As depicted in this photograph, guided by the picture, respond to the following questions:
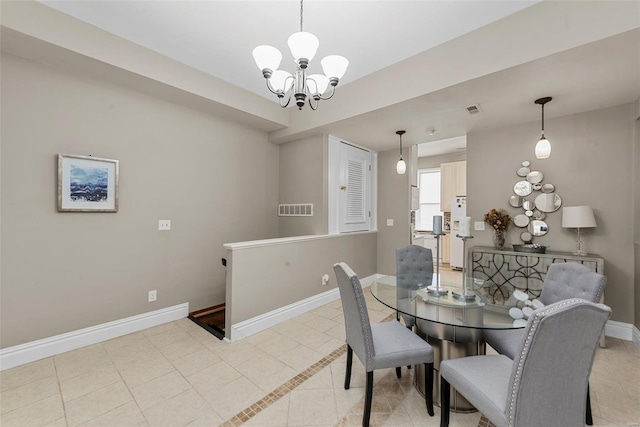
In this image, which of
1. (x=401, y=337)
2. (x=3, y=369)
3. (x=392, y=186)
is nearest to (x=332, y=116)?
(x=392, y=186)

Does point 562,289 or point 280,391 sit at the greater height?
point 562,289

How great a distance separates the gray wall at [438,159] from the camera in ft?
20.7

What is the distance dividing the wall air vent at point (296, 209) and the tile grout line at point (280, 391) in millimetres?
2074

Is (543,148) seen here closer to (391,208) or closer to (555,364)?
(555,364)

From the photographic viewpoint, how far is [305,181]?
4.17 metres

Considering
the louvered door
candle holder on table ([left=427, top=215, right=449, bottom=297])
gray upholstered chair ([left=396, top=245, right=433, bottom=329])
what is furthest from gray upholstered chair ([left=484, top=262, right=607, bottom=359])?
the louvered door

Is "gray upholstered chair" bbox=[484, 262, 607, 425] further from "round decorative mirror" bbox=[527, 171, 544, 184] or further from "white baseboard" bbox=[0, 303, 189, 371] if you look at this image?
"white baseboard" bbox=[0, 303, 189, 371]

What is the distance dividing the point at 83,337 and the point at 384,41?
12.9 feet

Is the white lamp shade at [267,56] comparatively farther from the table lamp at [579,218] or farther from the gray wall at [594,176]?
the table lamp at [579,218]

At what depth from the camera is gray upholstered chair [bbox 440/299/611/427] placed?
1.08m

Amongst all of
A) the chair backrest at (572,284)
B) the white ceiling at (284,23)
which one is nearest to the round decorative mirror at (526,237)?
the chair backrest at (572,284)

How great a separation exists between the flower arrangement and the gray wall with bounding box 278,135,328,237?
7.11 ft

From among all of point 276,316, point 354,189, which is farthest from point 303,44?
point 354,189

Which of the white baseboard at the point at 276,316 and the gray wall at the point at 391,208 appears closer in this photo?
the white baseboard at the point at 276,316
